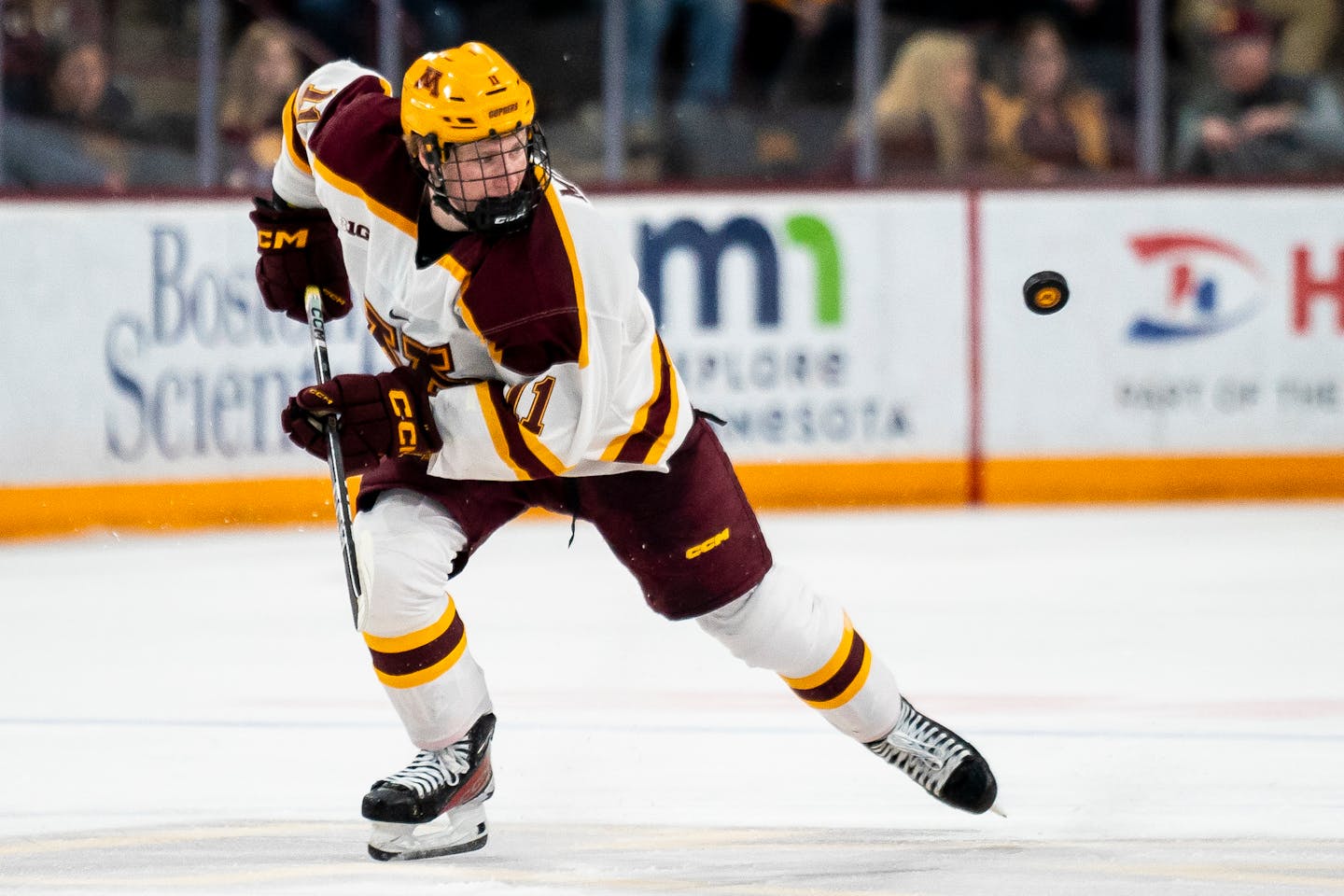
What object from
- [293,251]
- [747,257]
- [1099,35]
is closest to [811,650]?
[293,251]

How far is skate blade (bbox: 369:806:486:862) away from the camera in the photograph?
2.90 m

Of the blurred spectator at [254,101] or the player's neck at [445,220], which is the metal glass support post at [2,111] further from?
the player's neck at [445,220]

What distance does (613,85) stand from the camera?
6879mm

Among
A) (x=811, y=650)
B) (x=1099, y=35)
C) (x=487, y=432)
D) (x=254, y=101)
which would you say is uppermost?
(x=1099, y=35)

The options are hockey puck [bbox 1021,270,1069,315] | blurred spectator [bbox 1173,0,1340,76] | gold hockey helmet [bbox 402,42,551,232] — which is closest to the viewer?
gold hockey helmet [bbox 402,42,551,232]

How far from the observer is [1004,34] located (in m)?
6.99

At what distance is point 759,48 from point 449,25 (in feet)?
3.35

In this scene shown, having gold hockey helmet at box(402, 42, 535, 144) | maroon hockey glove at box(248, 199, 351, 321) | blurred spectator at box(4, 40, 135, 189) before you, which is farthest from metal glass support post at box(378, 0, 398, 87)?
gold hockey helmet at box(402, 42, 535, 144)

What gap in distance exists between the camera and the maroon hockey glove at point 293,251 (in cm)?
327

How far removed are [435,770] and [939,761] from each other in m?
0.74

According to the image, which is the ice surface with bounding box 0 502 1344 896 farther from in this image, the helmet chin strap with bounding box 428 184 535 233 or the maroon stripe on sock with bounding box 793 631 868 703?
the helmet chin strap with bounding box 428 184 535 233

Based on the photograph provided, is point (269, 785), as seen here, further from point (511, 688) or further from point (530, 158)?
point (530, 158)

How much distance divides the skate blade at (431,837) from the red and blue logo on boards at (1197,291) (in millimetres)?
4259

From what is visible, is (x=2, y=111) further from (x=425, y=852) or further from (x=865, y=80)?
(x=425, y=852)
